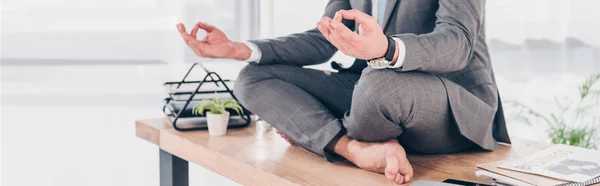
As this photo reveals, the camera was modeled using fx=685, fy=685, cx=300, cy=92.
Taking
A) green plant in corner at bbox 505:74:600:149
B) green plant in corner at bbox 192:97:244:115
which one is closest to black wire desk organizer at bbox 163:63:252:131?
green plant in corner at bbox 192:97:244:115

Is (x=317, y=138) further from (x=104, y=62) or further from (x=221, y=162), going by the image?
(x=104, y=62)

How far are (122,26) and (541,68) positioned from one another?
1754 millimetres

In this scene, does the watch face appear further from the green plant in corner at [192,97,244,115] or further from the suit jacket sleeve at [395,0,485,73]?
the green plant in corner at [192,97,244,115]

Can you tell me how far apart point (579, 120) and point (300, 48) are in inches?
40.7

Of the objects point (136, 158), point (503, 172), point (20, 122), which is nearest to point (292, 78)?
point (503, 172)

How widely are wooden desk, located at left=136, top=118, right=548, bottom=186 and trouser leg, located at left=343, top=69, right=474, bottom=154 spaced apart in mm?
79

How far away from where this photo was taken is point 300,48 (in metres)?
1.80

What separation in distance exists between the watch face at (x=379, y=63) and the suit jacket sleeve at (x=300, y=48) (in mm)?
488

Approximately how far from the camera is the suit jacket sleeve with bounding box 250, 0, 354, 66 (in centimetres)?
173

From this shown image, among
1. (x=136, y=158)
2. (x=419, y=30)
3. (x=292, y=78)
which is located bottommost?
(x=136, y=158)

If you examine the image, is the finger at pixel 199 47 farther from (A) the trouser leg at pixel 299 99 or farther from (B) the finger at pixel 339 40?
(B) the finger at pixel 339 40

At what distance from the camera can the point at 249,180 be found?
1458 millimetres

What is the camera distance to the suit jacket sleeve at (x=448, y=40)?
1.26 m

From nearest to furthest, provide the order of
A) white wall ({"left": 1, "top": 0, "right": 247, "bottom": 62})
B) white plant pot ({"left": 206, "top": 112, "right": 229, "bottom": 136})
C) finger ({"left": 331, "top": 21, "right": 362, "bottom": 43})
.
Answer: finger ({"left": 331, "top": 21, "right": 362, "bottom": 43}), white plant pot ({"left": 206, "top": 112, "right": 229, "bottom": 136}), white wall ({"left": 1, "top": 0, "right": 247, "bottom": 62})
